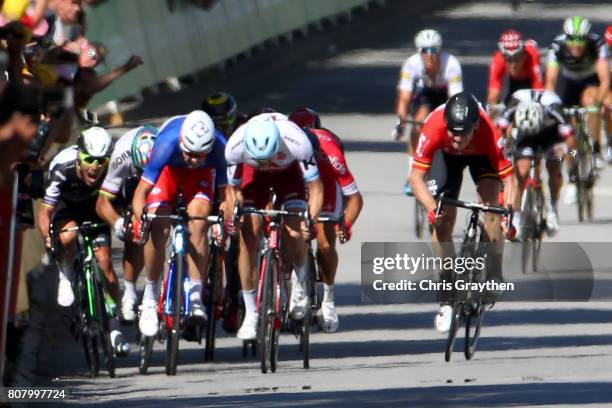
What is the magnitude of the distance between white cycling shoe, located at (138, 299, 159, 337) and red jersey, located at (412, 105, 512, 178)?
84.6 inches

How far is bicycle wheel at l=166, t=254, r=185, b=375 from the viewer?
15867 mm

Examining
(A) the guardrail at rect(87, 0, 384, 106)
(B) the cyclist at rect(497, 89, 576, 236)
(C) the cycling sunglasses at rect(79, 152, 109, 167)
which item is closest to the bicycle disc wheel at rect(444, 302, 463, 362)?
(C) the cycling sunglasses at rect(79, 152, 109, 167)

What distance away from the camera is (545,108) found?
21969 mm

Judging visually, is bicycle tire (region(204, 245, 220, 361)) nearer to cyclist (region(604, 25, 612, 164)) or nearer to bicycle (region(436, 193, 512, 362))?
bicycle (region(436, 193, 512, 362))

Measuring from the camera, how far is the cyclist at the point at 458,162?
55.0 feet

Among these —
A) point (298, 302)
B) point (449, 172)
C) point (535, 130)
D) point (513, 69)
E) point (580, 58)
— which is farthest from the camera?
point (580, 58)

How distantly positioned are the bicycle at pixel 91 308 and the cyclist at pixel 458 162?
2.29 metres

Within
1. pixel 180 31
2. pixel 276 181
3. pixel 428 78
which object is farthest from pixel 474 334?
pixel 180 31

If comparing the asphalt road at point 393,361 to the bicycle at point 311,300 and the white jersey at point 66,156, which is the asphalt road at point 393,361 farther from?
the white jersey at point 66,156

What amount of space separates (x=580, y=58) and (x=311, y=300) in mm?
10485

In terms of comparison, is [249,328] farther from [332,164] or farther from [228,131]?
[228,131]

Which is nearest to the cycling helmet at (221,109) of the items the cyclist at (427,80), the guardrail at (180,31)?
the cyclist at (427,80)

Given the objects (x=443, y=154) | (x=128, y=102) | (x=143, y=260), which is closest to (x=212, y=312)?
(x=143, y=260)

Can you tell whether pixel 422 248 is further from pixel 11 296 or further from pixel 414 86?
pixel 11 296
